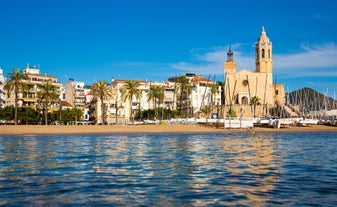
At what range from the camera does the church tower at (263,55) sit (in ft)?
510

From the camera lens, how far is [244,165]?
2384cm

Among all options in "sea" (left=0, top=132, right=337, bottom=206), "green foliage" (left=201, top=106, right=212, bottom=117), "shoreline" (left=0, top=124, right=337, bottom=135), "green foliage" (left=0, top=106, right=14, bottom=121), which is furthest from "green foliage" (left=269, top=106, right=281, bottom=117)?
"sea" (left=0, top=132, right=337, bottom=206)

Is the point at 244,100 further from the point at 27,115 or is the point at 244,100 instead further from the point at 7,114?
the point at 7,114

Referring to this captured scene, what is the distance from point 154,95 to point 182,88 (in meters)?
12.9

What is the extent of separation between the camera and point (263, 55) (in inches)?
6196

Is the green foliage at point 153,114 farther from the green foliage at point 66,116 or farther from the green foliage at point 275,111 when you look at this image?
the green foliage at point 275,111

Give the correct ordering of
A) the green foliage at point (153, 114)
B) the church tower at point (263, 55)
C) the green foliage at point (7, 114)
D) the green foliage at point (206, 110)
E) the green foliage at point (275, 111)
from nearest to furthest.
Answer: the green foliage at point (7, 114) → the green foliage at point (206, 110) → the green foliage at point (153, 114) → the green foliage at point (275, 111) → the church tower at point (263, 55)

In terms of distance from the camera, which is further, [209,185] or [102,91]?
[102,91]

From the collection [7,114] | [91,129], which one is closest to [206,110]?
[91,129]

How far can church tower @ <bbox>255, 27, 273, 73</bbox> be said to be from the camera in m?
155

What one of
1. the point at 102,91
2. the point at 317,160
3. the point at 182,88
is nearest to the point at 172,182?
the point at 317,160

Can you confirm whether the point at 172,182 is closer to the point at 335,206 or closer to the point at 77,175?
the point at 77,175

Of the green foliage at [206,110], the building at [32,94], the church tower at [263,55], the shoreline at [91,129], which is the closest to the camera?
the shoreline at [91,129]

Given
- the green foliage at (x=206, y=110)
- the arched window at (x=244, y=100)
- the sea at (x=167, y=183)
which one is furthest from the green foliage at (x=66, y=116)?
the sea at (x=167, y=183)
